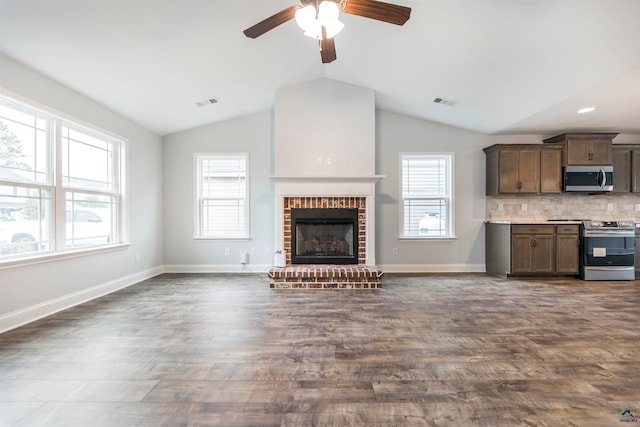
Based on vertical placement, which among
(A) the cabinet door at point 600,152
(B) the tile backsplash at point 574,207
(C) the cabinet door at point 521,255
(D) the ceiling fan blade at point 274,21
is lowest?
(C) the cabinet door at point 521,255

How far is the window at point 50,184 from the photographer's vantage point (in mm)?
2641

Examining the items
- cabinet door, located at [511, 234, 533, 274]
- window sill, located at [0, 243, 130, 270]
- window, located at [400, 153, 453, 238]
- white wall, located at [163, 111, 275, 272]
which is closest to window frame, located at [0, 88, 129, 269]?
window sill, located at [0, 243, 130, 270]

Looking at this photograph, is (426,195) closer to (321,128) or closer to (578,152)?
(321,128)

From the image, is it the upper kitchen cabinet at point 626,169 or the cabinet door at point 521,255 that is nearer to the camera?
the cabinet door at point 521,255

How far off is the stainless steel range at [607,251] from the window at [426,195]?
77.8 inches

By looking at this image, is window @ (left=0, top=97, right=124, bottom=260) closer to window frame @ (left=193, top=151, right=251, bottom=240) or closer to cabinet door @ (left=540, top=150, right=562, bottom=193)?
window frame @ (left=193, top=151, right=251, bottom=240)

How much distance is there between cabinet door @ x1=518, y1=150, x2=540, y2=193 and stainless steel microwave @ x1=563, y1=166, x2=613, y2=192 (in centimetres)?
42

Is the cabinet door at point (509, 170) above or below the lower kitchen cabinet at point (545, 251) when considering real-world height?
above

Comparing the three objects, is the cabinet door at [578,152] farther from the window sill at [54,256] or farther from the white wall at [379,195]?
the window sill at [54,256]

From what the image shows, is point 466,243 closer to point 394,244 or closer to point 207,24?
point 394,244

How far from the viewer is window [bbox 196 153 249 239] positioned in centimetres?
502

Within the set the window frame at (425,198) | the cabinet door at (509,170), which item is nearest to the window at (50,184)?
the window frame at (425,198)

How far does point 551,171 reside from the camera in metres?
4.63

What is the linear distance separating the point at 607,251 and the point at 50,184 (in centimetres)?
743
